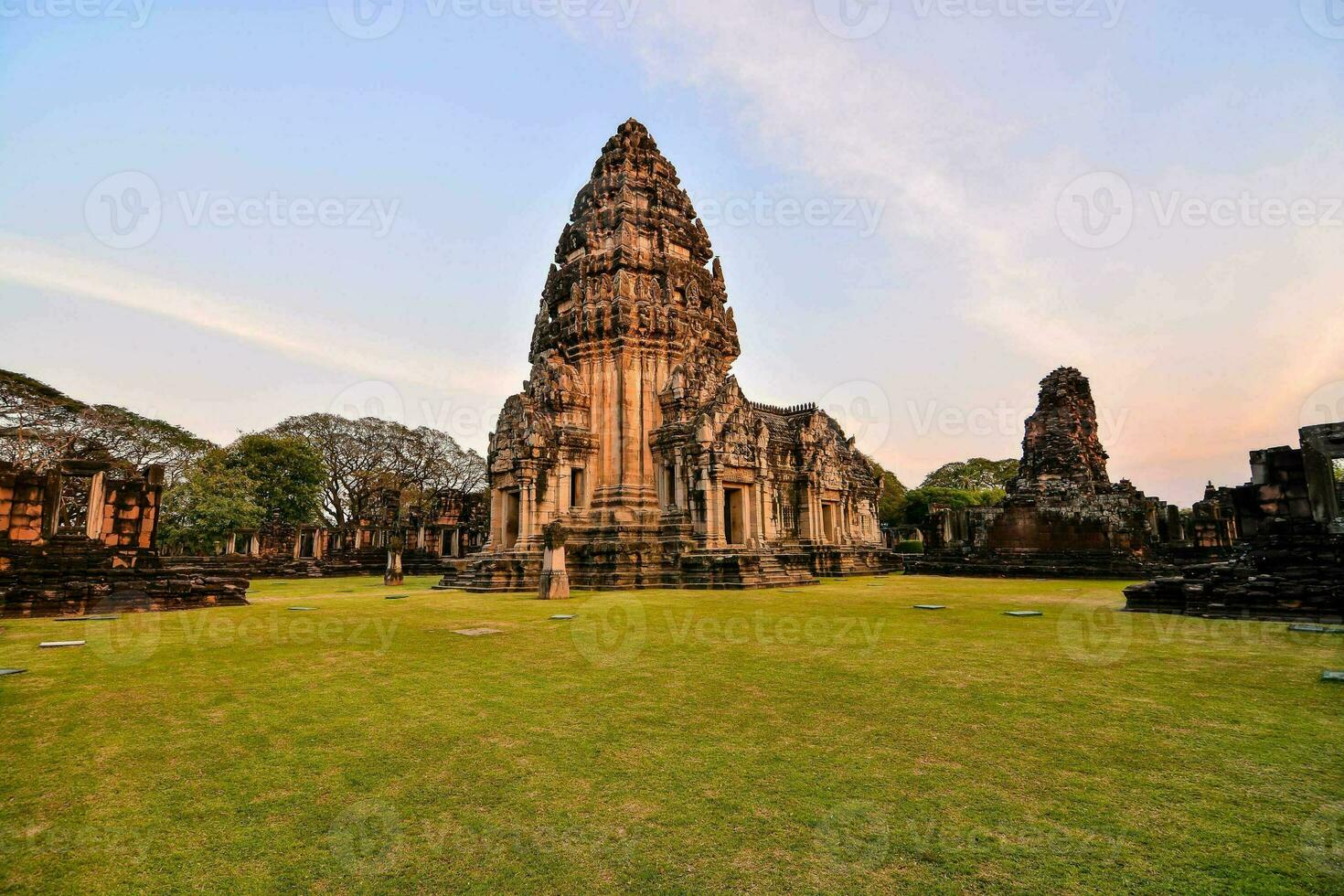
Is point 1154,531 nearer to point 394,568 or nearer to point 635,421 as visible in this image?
point 635,421

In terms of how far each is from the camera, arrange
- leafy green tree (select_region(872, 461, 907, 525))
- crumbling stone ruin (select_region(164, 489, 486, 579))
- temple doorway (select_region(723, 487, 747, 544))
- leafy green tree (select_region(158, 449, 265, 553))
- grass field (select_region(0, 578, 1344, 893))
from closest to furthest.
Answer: grass field (select_region(0, 578, 1344, 893))
temple doorway (select_region(723, 487, 747, 544))
crumbling stone ruin (select_region(164, 489, 486, 579))
leafy green tree (select_region(158, 449, 265, 553))
leafy green tree (select_region(872, 461, 907, 525))

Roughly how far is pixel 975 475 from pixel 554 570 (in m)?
61.9

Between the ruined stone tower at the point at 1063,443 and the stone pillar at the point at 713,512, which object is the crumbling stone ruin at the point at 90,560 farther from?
the ruined stone tower at the point at 1063,443

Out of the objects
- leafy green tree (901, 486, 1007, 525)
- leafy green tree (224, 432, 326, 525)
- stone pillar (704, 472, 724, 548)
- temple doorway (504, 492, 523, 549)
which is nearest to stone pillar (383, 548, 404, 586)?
temple doorway (504, 492, 523, 549)

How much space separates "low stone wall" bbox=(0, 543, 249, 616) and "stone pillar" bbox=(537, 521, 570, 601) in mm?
6650

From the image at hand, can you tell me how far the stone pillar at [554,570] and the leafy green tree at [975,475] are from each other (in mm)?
56438

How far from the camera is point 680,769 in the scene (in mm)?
3705

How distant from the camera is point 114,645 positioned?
817 centimetres

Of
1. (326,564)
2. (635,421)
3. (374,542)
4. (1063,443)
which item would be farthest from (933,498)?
(326,564)

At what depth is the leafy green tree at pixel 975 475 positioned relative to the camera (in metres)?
64.9

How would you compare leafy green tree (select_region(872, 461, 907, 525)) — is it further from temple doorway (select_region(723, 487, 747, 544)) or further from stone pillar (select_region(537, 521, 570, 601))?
stone pillar (select_region(537, 521, 570, 601))

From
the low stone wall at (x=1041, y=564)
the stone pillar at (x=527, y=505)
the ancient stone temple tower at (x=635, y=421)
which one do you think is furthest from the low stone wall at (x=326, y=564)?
the low stone wall at (x=1041, y=564)

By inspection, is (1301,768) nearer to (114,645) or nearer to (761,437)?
(114,645)

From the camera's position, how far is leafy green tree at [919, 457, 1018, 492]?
213 feet
